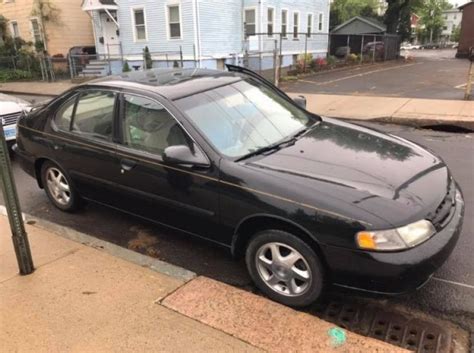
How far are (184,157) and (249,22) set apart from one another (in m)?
19.7

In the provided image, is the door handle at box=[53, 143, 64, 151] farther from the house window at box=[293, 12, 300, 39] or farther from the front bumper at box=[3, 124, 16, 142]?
the house window at box=[293, 12, 300, 39]

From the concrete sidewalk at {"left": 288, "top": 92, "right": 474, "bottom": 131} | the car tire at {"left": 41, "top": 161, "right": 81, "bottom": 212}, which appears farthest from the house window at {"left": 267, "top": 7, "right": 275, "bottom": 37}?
the car tire at {"left": 41, "top": 161, "right": 81, "bottom": 212}

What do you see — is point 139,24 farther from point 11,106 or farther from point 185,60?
point 11,106

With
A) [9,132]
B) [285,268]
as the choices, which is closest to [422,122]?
[285,268]

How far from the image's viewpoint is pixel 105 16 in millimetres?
21000

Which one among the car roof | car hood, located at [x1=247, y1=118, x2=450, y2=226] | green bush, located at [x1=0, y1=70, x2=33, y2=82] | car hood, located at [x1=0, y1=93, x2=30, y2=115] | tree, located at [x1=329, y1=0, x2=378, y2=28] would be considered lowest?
green bush, located at [x1=0, y1=70, x2=33, y2=82]

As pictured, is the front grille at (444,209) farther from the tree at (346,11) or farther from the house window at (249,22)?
the tree at (346,11)

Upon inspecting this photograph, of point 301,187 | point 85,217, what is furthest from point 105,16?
point 301,187

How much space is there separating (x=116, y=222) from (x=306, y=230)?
2566 mm

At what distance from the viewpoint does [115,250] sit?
399 cm

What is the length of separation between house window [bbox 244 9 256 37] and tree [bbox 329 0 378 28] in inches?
1077

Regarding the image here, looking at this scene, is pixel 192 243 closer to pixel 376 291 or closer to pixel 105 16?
pixel 376 291

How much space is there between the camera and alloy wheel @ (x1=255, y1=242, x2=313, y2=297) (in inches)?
121

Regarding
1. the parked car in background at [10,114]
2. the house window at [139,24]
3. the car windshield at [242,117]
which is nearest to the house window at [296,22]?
the house window at [139,24]
